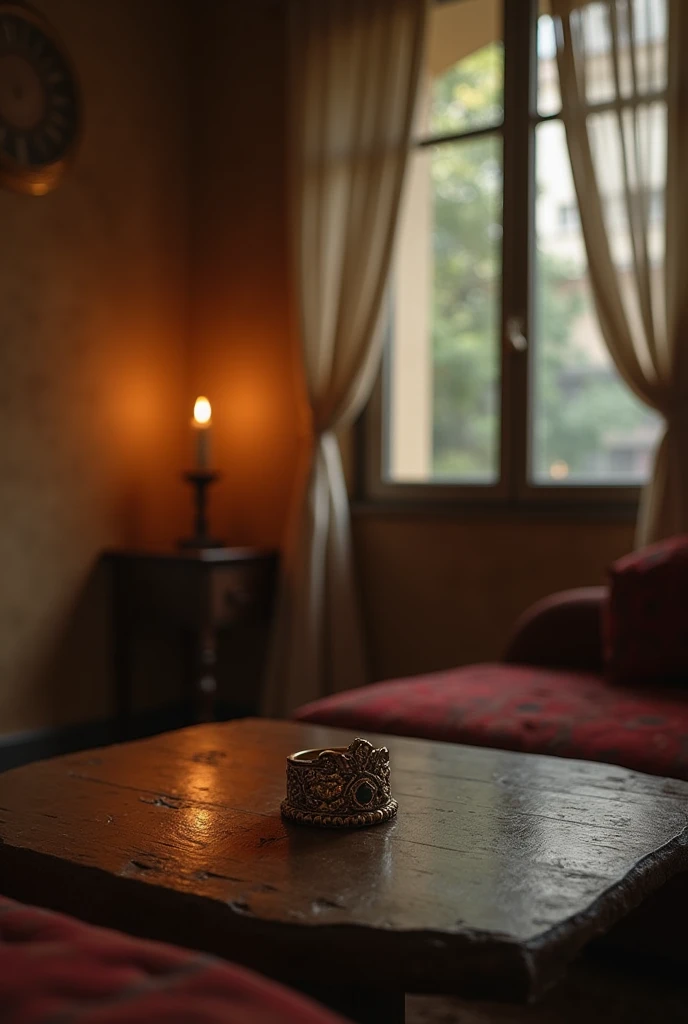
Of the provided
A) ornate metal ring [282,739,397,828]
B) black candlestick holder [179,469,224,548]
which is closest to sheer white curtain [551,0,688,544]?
black candlestick holder [179,469,224,548]

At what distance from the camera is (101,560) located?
3768mm

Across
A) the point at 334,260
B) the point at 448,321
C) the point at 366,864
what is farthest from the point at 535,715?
the point at 334,260

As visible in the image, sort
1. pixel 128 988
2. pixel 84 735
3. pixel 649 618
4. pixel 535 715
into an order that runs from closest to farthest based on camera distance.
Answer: pixel 128 988 → pixel 535 715 → pixel 649 618 → pixel 84 735

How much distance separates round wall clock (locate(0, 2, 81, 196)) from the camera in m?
3.36

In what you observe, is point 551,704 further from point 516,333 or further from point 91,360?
point 91,360

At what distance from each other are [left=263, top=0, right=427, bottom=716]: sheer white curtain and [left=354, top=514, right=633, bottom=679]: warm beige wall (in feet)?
0.42

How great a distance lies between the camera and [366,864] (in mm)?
1286

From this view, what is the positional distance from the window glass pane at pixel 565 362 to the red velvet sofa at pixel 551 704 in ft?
1.99

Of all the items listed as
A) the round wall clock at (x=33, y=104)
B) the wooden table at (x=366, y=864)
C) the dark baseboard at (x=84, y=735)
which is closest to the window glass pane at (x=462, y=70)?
the round wall clock at (x=33, y=104)

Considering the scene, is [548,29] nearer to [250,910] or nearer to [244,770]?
[244,770]

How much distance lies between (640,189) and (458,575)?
1.30 meters

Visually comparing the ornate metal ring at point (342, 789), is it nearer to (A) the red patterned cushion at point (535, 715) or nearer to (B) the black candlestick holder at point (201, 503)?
(A) the red patterned cushion at point (535, 715)

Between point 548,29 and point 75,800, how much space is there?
2.83m

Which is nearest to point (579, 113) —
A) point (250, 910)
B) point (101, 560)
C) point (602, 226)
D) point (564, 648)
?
point (602, 226)
